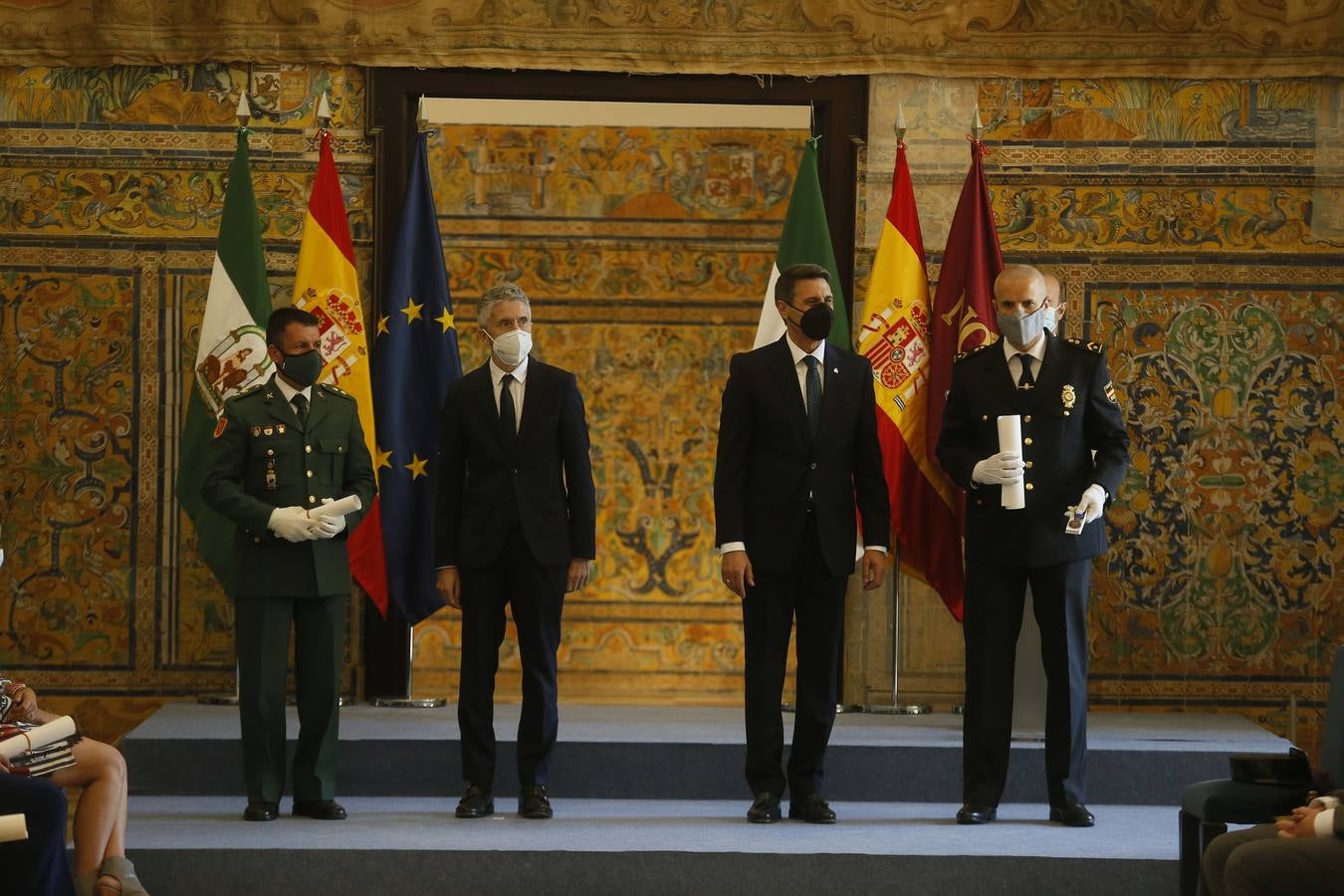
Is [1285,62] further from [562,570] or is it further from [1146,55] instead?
[562,570]

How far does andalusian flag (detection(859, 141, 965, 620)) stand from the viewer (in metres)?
6.06

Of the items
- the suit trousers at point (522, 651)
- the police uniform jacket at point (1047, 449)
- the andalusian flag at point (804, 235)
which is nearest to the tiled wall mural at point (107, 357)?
the andalusian flag at point (804, 235)

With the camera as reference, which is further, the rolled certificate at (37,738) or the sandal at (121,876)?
the sandal at (121,876)

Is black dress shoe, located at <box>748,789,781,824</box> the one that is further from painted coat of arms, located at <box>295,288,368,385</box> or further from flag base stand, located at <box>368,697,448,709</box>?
painted coat of arms, located at <box>295,288,368,385</box>

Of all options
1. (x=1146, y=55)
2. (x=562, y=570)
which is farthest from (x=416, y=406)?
(x=1146, y=55)

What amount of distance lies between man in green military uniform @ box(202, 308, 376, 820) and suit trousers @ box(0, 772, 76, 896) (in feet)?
3.20

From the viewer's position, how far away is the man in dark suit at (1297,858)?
3.49m

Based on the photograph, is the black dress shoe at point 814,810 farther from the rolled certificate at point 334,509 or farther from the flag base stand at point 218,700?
the flag base stand at point 218,700

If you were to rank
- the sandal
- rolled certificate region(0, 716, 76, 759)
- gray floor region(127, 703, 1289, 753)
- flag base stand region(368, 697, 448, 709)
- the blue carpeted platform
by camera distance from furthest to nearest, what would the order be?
flag base stand region(368, 697, 448, 709) → gray floor region(127, 703, 1289, 753) → the blue carpeted platform → the sandal → rolled certificate region(0, 716, 76, 759)

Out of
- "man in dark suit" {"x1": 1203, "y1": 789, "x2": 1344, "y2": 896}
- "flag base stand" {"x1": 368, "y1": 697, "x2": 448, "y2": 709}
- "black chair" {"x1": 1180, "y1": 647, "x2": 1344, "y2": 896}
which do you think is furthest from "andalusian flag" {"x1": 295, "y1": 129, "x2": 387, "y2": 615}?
"man in dark suit" {"x1": 1203, "y1": 789, "x2": 1344, "y2": 896}

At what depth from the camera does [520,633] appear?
499 cm

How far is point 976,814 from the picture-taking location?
4.87 metres

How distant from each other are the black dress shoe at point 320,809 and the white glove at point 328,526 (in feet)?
2.47

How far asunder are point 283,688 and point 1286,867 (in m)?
2.76
